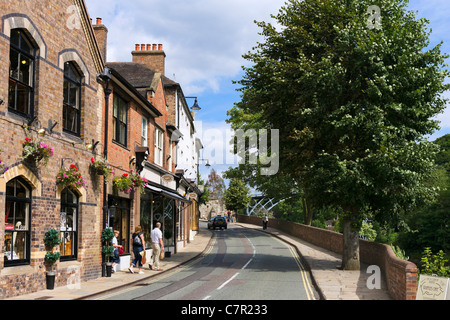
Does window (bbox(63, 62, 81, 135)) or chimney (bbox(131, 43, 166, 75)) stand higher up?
chimney (bbox(131, 43, 166, 75))

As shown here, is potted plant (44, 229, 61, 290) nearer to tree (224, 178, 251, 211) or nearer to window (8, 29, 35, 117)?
window (8, 29, 35, 117)

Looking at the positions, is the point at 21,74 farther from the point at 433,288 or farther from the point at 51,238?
the point at 433,288

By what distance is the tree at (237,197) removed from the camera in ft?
276

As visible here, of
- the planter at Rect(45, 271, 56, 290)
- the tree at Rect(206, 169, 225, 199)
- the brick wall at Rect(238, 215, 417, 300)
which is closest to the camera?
the brick wall at Rect(238, 215, 417, 300)

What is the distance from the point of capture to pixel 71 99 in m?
15.4

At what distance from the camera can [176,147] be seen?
107ft

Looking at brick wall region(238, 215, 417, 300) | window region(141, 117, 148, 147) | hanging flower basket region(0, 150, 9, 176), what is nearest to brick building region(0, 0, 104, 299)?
hanging flower basket region(0, 150, 9, 176)

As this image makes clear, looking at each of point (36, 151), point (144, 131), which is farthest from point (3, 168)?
point (144, 131)

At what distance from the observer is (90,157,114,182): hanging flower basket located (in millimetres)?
15849

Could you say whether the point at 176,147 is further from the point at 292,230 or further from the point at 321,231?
the point at 292,230

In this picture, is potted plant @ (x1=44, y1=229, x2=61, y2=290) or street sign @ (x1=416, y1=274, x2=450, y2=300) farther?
potted plant @ (x1=44, y1=229, x2=61, y2=290)

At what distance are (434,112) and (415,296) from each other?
9.83 metres

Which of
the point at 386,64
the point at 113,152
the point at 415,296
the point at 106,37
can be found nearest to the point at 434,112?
the point at 386,64

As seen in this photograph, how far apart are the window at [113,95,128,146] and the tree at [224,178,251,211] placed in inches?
2526
